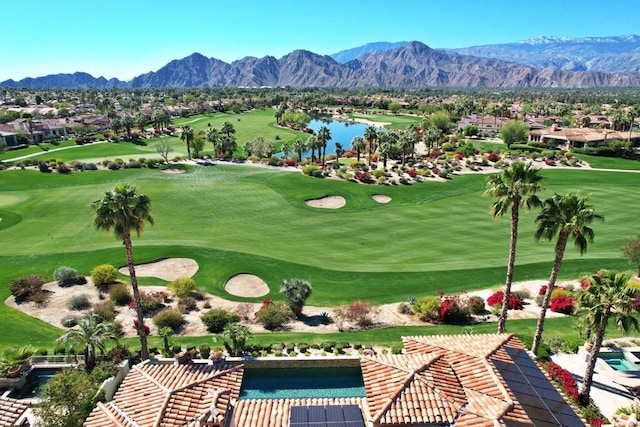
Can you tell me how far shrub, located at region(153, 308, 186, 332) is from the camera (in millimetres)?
29281

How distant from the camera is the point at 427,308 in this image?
30.5 metres

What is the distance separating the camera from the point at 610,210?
5600 centimetres

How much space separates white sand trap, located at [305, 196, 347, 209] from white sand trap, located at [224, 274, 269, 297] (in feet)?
77.9

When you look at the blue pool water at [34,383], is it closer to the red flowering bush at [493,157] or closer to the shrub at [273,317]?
the shrub at [273,317]

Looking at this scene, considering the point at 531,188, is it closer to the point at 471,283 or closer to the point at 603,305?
the point at 603,305

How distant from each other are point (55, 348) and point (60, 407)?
999cm

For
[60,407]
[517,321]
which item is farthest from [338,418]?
[517,321]

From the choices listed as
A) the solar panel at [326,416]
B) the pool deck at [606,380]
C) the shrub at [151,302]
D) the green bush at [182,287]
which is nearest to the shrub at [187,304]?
the green bush at [182,287]

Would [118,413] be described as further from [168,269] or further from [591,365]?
[168,269]

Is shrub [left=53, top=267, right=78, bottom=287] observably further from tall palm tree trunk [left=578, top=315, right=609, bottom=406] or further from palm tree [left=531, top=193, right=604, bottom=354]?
tall palm tree trunk [left=578, top=315, right=609, bottom=406]

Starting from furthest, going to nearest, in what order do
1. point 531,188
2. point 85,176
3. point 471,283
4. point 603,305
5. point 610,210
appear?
1. point 85,176
2. point 610,210
3. point 471,283
4. point 531,188
5. point 603,305

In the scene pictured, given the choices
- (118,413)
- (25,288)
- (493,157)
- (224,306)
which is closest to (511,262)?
(224,306)

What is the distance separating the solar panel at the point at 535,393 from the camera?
15586mm

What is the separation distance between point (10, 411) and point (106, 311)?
13.0m
